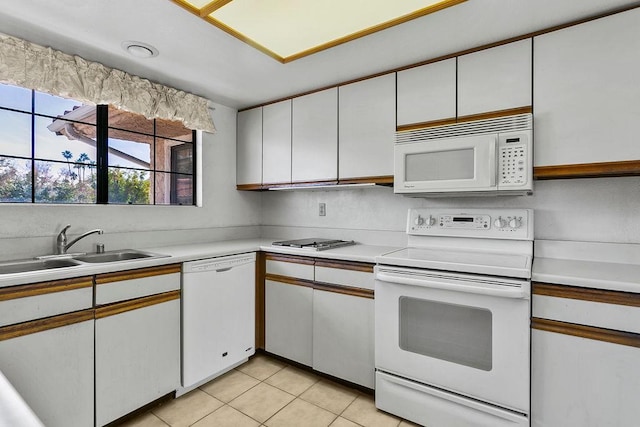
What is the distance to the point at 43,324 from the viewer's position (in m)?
1.54

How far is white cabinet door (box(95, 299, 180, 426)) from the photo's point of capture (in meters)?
1.75

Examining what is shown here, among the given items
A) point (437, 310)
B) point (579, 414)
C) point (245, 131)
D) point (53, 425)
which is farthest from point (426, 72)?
point (53, 425)

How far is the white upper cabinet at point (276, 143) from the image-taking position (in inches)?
113

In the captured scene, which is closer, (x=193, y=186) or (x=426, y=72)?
(x=426, y=72)

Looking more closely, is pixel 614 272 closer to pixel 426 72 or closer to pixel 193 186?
pixel 426 72

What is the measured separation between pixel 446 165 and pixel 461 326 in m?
0.94

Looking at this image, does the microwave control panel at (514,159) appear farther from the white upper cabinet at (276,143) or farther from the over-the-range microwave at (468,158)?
the white upper cabinet at (276,143)

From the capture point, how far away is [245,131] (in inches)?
126

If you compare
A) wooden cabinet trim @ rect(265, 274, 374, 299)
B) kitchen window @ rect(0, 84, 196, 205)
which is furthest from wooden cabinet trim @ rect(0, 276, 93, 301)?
wooden cabinet trim @ rect(265, 274, 374, 299)

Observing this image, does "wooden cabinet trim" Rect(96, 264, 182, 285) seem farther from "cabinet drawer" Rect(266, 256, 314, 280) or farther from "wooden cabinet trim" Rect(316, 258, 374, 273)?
"wooden cabinet trim" Rect(316, 258, 374, 273)

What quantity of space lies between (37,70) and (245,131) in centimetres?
160

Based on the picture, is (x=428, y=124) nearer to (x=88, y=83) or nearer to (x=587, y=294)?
(x=587, y=294)

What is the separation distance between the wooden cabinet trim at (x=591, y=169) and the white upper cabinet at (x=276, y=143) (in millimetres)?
1848

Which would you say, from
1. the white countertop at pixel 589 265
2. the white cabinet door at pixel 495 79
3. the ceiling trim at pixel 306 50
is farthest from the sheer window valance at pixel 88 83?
the white countertop at pixel 589 265
